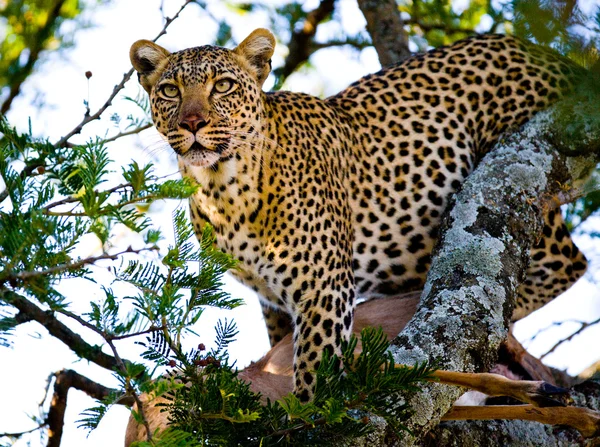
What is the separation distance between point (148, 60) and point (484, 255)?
10.5 feet

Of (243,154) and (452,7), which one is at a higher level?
(452,7)

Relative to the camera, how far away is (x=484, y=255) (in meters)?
6.17

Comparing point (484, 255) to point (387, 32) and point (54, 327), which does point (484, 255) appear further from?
point (387, 32)

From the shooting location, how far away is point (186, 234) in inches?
157

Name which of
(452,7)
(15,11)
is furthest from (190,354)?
(452,7)

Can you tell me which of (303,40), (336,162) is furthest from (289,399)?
(303,40)

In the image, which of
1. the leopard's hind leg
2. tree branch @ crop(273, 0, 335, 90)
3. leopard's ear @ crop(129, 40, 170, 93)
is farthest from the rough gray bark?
tree branch @ crop(273, 0, 335, 90)

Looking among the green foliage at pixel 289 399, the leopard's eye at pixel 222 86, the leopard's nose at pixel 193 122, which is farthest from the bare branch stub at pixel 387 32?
the green foliage at pixel 289 399

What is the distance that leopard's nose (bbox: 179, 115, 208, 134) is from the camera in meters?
6.56

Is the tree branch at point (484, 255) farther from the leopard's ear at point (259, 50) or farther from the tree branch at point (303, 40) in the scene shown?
the tree branch at point (303, 40)

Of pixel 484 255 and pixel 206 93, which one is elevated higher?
pixel 206 93

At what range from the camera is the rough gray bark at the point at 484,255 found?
16.9ft

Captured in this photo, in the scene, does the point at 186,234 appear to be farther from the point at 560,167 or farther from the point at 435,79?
→ the point at 435,79

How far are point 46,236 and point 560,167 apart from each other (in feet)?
16.0
